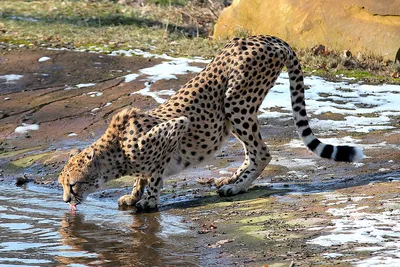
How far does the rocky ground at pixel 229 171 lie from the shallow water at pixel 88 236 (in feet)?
0.69

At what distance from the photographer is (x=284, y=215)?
6.73 metres

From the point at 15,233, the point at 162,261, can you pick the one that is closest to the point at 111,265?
the point at 162,261

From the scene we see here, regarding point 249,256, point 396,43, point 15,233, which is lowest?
point 15,233

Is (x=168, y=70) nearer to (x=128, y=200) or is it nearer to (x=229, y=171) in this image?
(x=229, y=171)

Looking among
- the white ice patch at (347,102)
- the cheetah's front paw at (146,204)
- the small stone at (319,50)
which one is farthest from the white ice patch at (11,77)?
the cheetah's front paw at (146,204)

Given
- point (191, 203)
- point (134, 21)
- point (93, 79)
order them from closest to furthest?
point (191, 203) < point (93, 79) < point (134, 21)

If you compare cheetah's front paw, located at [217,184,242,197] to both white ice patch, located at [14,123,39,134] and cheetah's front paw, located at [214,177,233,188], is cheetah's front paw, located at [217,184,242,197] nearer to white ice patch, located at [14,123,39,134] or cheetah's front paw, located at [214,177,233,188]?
cheetah's front paw, located at [214,177,233,188]

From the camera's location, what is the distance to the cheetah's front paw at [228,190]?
7.88m

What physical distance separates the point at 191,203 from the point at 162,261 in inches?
74.2

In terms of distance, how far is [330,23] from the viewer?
43.4ft

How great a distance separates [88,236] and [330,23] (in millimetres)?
7413

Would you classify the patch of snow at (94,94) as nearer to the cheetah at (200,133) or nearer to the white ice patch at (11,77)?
the white ice patch at (11,77)

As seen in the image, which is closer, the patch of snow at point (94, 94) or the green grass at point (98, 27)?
the patch of snow at point (94, 94)

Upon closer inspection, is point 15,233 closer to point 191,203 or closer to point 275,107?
point 191,203
